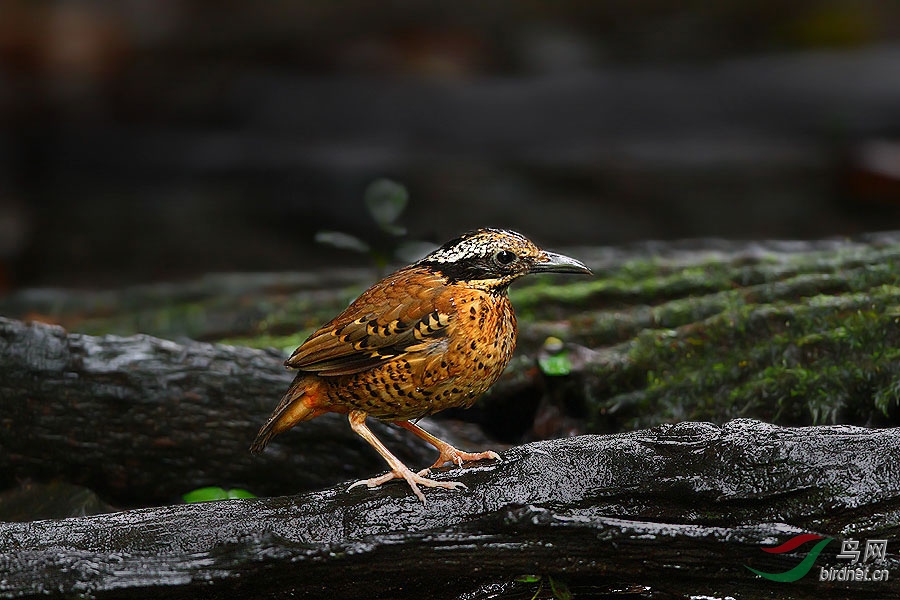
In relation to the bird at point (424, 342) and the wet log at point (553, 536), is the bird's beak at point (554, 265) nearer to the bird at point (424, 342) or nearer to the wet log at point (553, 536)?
the bird at point (424, 342)

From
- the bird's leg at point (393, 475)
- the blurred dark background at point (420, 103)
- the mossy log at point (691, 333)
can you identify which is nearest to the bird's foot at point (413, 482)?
the bird's leg at point (393, 475)

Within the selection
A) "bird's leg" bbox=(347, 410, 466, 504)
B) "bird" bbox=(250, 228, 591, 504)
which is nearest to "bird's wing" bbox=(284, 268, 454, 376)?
"bird" bbox=(250, 228, 591, 504)

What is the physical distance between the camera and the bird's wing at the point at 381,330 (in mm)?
3836

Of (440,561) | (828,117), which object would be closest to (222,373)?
(440,561)

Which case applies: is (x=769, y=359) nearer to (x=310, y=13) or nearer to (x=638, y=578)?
(x=638, y=578)

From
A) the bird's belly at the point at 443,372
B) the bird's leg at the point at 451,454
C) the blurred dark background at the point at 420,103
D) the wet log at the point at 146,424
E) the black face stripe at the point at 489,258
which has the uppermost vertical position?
the blurred dark background at the point at 420,103

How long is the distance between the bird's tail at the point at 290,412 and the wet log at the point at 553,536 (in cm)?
59

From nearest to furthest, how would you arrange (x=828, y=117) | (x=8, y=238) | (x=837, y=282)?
(x=837, y=282) → (x=8, y=238) → (x=828, y=117)

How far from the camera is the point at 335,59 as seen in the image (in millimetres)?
12930

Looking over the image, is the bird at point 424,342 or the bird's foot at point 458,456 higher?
the bird at point 424,342

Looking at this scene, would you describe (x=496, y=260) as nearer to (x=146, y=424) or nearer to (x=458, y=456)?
(x=458, y=456)

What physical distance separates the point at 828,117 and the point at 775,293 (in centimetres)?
752

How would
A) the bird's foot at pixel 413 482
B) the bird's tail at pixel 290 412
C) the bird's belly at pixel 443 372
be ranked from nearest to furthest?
1. the bird's foot at pixel 413 482
2. the bird's belly at pixel 443 372
3. the bird's tail at pixel 290 412

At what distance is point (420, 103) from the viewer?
12.9 metres
